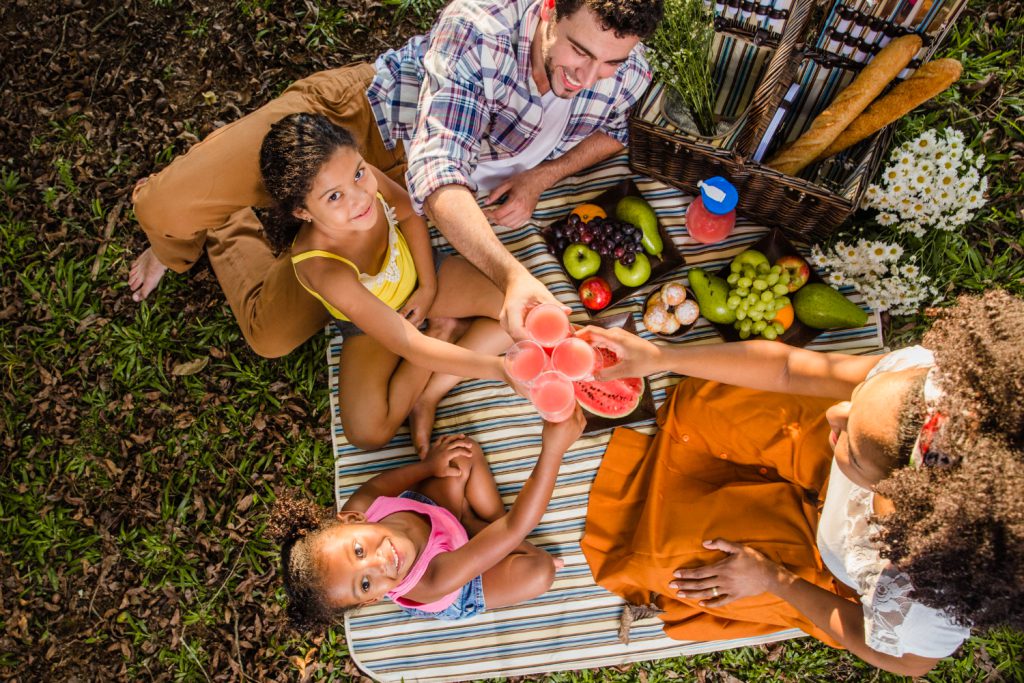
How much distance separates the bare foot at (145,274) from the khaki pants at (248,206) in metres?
0.15

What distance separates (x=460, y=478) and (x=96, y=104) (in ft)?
9.99

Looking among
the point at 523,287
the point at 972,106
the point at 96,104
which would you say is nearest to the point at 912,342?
the point at 972,106

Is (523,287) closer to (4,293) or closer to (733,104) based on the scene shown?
(733,104)

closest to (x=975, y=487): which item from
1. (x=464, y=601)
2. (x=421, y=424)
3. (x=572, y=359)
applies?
(x=572, y=359)

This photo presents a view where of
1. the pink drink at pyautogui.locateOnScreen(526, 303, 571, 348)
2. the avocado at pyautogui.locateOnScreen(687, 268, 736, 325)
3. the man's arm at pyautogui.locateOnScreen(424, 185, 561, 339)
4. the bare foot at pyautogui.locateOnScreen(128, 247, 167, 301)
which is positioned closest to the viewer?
the pink drink at pyautogui.locateOnScreen(526, 303, 571, 348)

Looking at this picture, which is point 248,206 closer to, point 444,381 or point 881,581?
point 444,381

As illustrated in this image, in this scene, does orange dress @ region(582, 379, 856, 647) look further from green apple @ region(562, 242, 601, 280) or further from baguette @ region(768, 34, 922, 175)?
baguette @ region(768, 34, 922, 175)

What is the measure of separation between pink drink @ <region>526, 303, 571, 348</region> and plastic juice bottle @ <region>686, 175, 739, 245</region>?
124cm

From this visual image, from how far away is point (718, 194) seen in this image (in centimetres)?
316

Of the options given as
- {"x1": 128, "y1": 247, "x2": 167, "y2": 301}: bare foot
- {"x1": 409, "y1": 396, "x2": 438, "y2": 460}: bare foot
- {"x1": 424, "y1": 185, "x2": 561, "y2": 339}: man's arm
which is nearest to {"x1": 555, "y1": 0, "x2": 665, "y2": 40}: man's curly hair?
{"x1": 424, "y1": 185, "x2": 561, "y2": 339}: man's arm

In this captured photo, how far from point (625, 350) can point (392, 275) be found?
115 centimetres

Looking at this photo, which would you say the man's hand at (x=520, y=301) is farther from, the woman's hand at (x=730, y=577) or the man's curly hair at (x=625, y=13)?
the woman's hand at (x=730, y=577)

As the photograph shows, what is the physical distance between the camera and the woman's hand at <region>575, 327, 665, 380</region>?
2623 mm

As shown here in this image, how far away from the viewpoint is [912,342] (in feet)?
11.4
